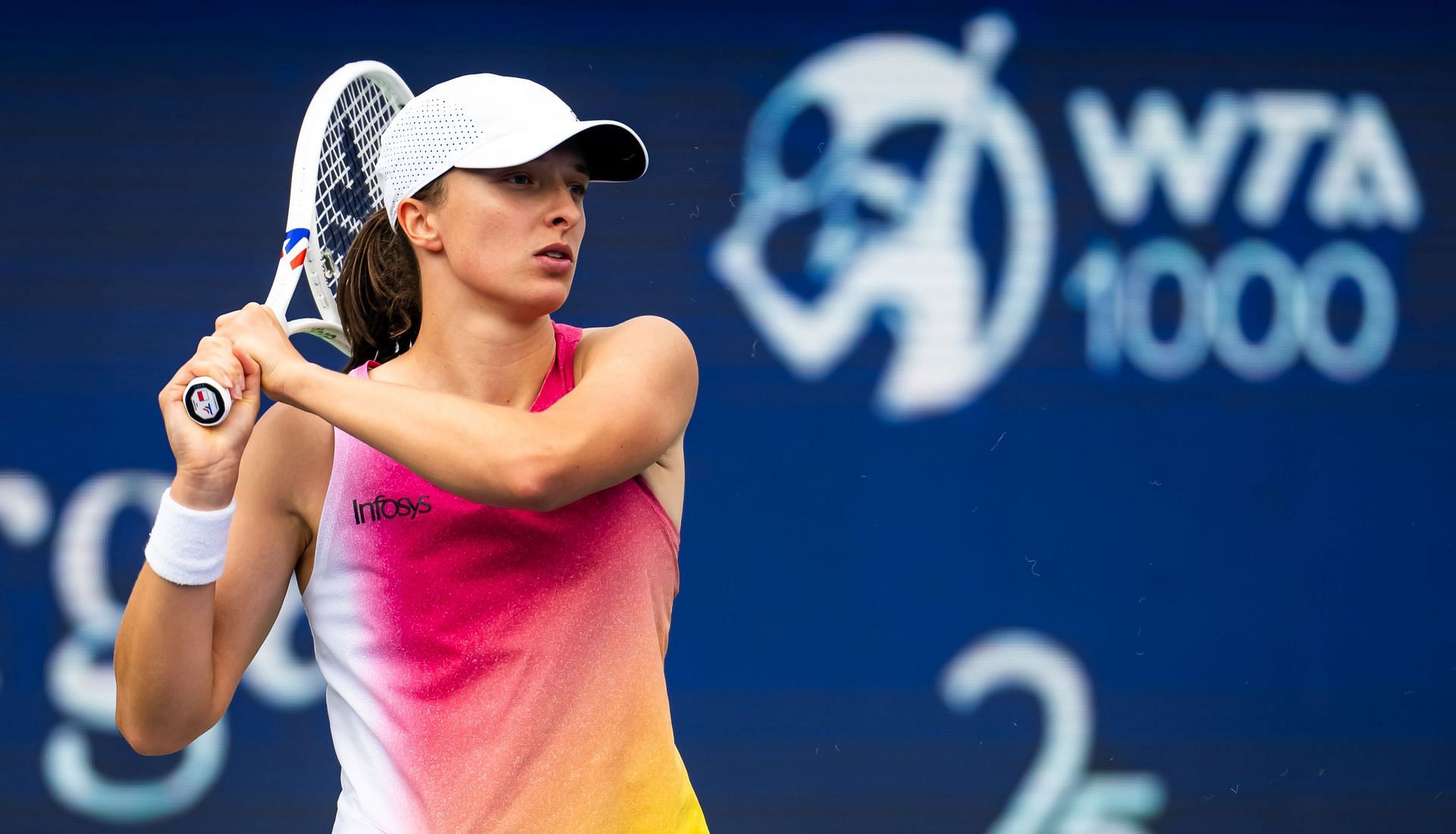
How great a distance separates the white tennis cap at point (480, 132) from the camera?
6.73 feet

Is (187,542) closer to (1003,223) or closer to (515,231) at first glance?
(515,231)

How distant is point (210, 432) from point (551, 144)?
60 cm

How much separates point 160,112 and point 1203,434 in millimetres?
3022

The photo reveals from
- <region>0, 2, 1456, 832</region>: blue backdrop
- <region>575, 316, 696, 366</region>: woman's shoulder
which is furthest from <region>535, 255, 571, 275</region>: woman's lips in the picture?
<region>0, 2, 1456, 832</region>: blue backdrop

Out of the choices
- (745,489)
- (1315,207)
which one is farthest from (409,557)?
(1315,207)

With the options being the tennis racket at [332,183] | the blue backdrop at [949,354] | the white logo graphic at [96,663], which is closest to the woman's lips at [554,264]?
the tennis racket at [332,183]

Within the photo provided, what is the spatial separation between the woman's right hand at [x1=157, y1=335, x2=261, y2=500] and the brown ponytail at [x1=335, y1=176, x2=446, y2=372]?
371mm

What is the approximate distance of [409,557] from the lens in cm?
205

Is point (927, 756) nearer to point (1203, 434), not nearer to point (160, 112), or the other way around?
point (1203, 434)

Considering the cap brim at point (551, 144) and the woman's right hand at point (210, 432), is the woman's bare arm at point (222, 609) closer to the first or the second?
the woman's right hand at point (210, 432)

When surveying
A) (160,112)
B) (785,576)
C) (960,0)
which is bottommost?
(785,576)

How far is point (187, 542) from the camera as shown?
1912mm

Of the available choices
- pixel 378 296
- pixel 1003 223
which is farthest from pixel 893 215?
pixel 378 296

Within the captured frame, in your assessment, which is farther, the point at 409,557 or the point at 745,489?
the point at 745,489
